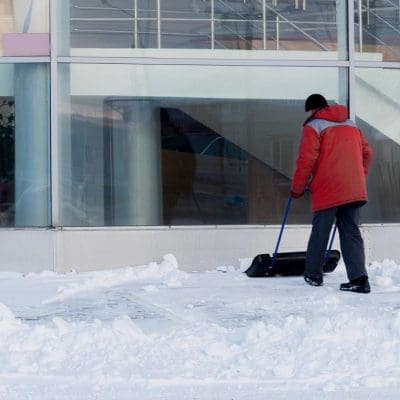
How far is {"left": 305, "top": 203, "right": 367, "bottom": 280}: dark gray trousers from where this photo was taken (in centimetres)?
909

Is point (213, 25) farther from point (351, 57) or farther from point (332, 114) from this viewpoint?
point (332, 114)

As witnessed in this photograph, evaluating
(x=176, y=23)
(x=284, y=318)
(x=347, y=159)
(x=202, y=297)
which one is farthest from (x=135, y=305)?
(x=176, y=23)

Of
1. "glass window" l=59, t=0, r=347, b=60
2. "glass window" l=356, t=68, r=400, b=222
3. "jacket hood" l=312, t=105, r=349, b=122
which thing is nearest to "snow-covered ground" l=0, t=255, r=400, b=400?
"jacket hood" l=312, t=105, r=349, b=122

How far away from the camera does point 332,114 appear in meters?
9.20

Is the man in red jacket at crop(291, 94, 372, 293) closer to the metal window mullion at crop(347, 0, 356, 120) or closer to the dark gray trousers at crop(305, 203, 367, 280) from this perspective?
the dark gray trousers at crop(305, 203, 367, 280)

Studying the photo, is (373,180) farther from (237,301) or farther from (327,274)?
(237,301)

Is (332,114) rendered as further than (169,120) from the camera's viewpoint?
Result: No

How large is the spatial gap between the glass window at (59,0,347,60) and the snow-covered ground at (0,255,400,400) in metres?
2.74

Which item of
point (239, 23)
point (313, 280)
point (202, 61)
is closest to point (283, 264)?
point (313, 280)

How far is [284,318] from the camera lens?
793cm

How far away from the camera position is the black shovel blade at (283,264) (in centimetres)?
1004

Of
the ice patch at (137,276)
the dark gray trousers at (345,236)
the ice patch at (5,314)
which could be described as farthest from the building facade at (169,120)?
the ice patch at (5,314)

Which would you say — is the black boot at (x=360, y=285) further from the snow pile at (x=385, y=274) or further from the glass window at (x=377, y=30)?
the glass window at (x=377, y=30)

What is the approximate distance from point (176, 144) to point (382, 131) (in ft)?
7.28
